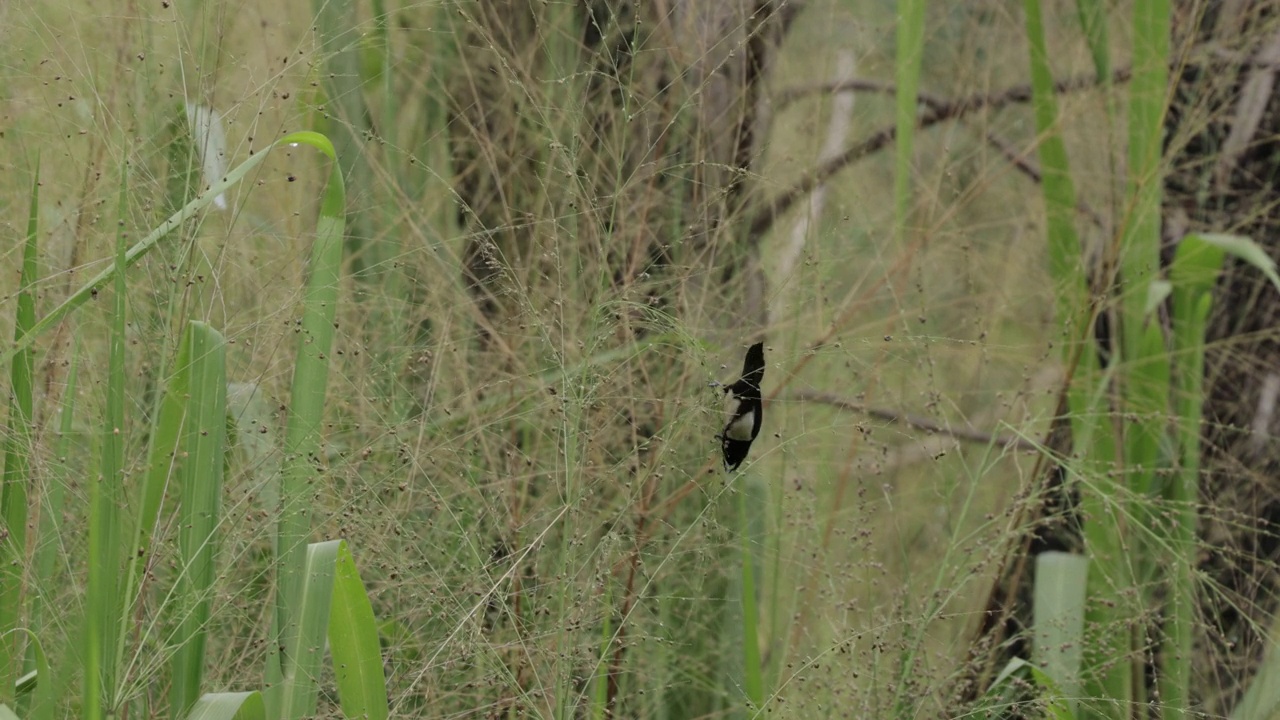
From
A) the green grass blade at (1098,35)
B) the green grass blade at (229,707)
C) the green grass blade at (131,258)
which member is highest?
the green grass blade at (1098,35)

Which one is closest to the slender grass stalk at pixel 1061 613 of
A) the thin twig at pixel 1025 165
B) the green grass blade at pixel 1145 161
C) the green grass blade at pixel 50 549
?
the green grass blade at pixel 1145 161

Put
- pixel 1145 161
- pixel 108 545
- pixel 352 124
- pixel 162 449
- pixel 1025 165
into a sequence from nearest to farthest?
pixel 108 545 → pixel 162 449 → pixel 352 124 → pixel 1145 161 → pixel 1025 165

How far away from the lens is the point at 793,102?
2.53m


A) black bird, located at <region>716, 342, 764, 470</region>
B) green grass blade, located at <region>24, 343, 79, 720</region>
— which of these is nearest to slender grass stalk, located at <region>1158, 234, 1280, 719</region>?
black bird, located at <region>716, 342, 764, 470</region>

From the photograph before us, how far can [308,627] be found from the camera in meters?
1.05

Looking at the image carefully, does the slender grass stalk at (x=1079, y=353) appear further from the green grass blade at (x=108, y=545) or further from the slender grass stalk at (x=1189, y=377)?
the green grass blade at (x=108, y=545)

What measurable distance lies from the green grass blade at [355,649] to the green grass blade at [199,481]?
105 millimetres

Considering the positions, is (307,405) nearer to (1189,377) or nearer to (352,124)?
(352,124)

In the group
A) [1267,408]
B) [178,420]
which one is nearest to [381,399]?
[178,420]

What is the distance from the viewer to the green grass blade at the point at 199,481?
104 centimetres

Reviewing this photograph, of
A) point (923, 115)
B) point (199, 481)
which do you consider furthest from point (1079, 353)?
point (199, 481)

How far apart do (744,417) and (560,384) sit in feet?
0.99

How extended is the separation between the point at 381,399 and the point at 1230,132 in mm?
1831

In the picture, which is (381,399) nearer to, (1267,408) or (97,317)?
(97,317)
